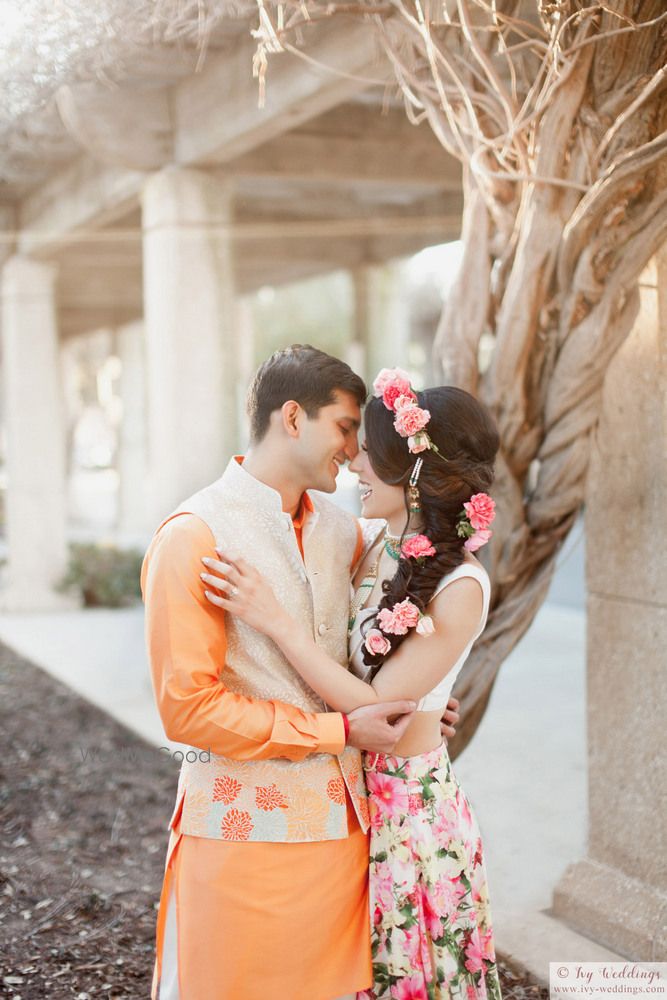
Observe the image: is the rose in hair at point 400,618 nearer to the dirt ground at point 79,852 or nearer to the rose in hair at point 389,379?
the rose in hair at point 389,379

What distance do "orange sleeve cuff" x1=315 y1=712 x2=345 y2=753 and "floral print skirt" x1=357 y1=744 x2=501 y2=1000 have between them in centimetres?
24

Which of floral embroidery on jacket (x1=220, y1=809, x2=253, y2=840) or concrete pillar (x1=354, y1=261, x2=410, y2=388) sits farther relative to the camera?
concrete pillar (x1=354, y1=261, x2=410, y2=388)

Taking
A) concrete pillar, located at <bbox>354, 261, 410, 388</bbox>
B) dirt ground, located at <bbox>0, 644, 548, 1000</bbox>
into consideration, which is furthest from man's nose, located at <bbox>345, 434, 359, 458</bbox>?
concrete pillar, located at <bbox>354, 261, 410, 388</bbox>

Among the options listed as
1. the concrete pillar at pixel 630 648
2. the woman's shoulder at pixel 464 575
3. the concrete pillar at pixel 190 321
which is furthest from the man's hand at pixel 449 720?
the concrete pillar at pixel 190 321

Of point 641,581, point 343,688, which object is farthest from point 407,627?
point 641,581

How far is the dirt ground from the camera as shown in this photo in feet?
10.7

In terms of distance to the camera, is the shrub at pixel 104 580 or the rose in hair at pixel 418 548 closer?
the rose in hair at pixel 418 548

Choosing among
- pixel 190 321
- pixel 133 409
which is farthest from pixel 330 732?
pixel 133 409

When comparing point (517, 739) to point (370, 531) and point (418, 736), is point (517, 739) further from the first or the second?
point (418, 736)

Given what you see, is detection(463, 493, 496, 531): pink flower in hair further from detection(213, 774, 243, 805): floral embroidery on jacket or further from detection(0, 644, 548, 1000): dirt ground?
detection(0, 644, 548, 1000): dirt ground

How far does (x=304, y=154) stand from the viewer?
7211 millimetres

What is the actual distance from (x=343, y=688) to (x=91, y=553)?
9573 millimetres

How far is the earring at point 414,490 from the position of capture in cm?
229

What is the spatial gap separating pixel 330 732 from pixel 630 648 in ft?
4.49
